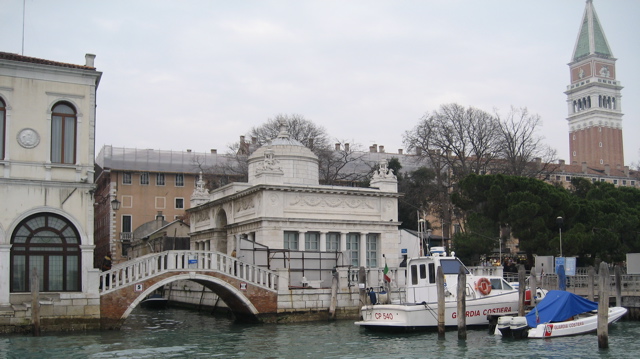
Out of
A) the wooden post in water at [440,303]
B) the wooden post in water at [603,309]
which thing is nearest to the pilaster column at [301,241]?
the wooden post in water at [440,303]

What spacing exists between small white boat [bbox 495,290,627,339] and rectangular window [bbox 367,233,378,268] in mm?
12879

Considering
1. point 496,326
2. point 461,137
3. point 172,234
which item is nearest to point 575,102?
point 461,137

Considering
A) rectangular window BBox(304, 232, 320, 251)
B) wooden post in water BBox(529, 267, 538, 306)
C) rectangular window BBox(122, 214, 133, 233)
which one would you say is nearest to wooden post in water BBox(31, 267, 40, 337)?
rectangular window BBox(304, 232, 320, 251)

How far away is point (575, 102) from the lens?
10756 centimetres

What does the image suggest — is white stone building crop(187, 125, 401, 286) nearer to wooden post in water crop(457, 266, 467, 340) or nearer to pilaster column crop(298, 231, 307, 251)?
pilaster column crop(298, 231, 307, 251)

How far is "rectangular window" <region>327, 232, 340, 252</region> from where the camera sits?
1325 inches

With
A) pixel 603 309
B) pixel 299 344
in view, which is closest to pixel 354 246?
pixel 299 344

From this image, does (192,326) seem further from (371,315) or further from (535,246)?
(535,246)

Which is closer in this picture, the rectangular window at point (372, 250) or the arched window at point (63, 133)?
the arched window at point (63, 133)

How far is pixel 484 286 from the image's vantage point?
24.5m

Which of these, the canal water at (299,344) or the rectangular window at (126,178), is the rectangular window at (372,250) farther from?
the rectangular window at (126,178)

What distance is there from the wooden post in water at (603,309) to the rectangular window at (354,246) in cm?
1589

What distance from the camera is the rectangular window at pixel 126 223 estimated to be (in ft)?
192

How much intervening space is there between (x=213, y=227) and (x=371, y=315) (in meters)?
17.3
